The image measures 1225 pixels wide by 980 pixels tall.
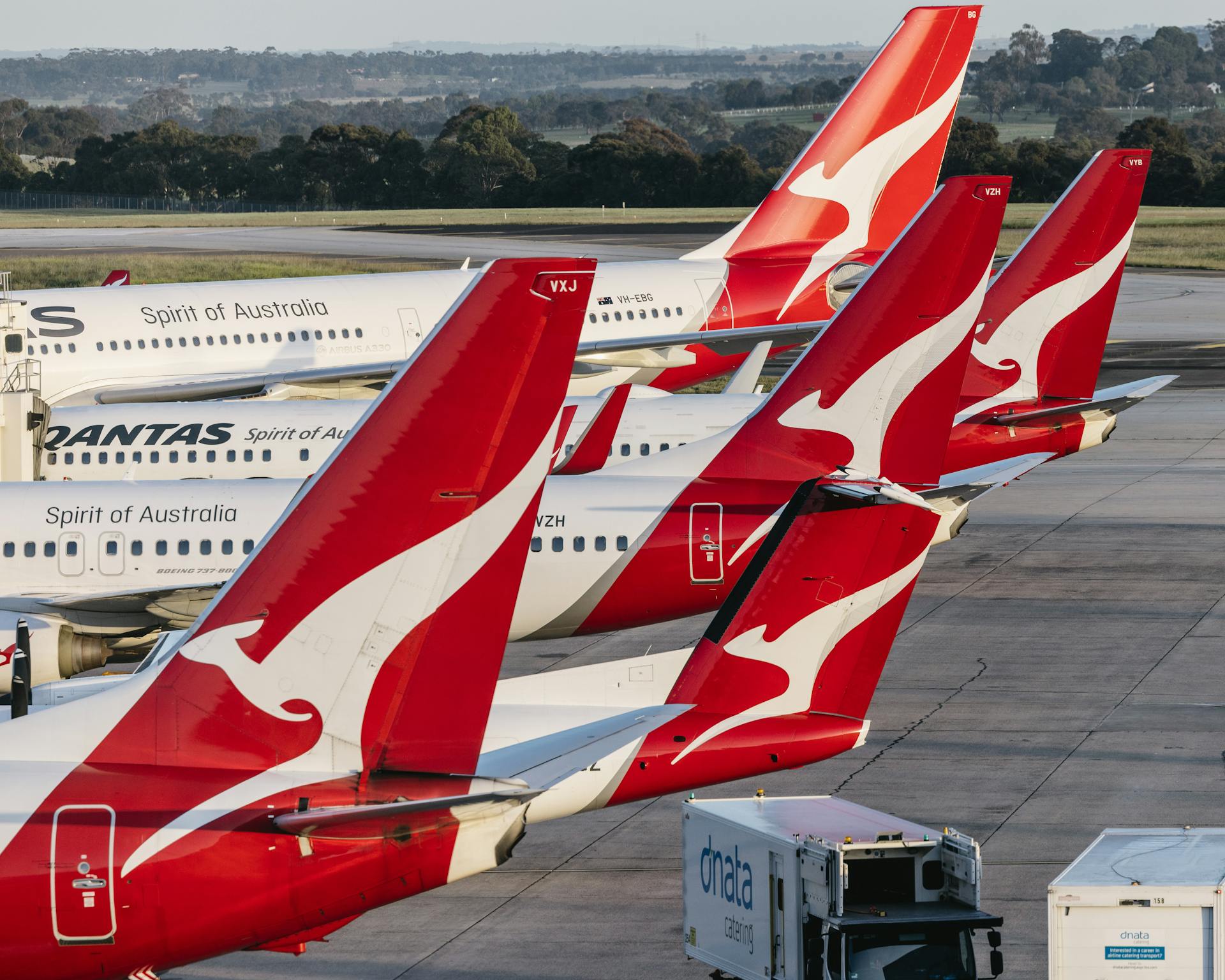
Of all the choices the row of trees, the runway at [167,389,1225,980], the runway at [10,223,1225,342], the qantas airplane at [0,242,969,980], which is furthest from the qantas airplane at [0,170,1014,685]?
the row of trees

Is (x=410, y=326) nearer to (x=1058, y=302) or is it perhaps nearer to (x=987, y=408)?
(x=987, y=408)

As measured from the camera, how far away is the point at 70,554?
2428cm

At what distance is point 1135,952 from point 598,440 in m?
15.3

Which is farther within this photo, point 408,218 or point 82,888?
point 408,218

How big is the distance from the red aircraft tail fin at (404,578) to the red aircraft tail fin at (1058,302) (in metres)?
22.5

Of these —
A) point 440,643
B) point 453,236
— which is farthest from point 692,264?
point 453,236

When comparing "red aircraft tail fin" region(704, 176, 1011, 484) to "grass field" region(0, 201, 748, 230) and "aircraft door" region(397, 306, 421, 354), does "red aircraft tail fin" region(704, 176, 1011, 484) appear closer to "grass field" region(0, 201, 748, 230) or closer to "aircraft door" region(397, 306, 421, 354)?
"aircraft door" region(397, 306, 421, 354)

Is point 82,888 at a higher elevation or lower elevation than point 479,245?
lower

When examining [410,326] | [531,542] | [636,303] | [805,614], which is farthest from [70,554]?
[636,303]

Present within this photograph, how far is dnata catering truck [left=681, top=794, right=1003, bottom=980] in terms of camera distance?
46.6 feet

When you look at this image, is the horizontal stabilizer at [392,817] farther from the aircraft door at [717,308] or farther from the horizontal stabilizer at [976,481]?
the aircraft door at [717,308]

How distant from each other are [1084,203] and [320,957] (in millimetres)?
21993

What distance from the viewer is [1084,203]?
32719 millimetres

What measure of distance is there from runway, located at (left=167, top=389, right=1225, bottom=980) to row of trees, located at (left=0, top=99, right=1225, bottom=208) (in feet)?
317
